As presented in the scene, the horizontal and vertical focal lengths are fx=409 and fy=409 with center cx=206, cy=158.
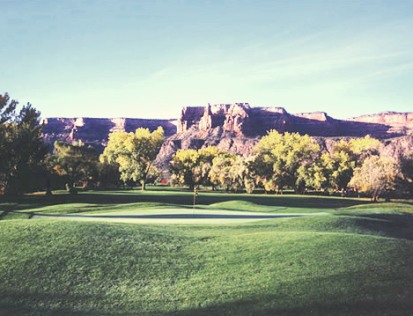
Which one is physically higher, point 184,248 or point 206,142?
point 206,142

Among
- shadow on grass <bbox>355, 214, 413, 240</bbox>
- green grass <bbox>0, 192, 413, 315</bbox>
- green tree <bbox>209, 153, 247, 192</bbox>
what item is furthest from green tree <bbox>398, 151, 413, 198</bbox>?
green grass <bbox>0, 192, 413, 315</bbox>

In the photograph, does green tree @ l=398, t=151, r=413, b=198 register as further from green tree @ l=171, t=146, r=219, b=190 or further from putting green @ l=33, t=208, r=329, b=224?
green tree @ l=171, t=146, r=219, b=190

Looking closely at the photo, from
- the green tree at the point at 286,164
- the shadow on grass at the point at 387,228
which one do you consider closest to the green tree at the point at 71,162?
the green tree at the point at 286,164

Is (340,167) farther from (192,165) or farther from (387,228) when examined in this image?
(387,228)

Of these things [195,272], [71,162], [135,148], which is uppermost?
[135,148]

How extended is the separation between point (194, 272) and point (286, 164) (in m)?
63.0

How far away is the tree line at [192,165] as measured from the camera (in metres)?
47.3

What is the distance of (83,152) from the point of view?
6431 cm

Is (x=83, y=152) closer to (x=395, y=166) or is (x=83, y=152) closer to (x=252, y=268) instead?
(x=395, y=166)

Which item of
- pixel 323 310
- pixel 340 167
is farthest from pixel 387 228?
pixel 340 167

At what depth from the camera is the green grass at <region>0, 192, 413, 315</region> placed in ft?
27.2

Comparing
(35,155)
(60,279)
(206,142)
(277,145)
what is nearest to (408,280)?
(60,279)

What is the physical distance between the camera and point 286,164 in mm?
71625

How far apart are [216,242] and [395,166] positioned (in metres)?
48.5
